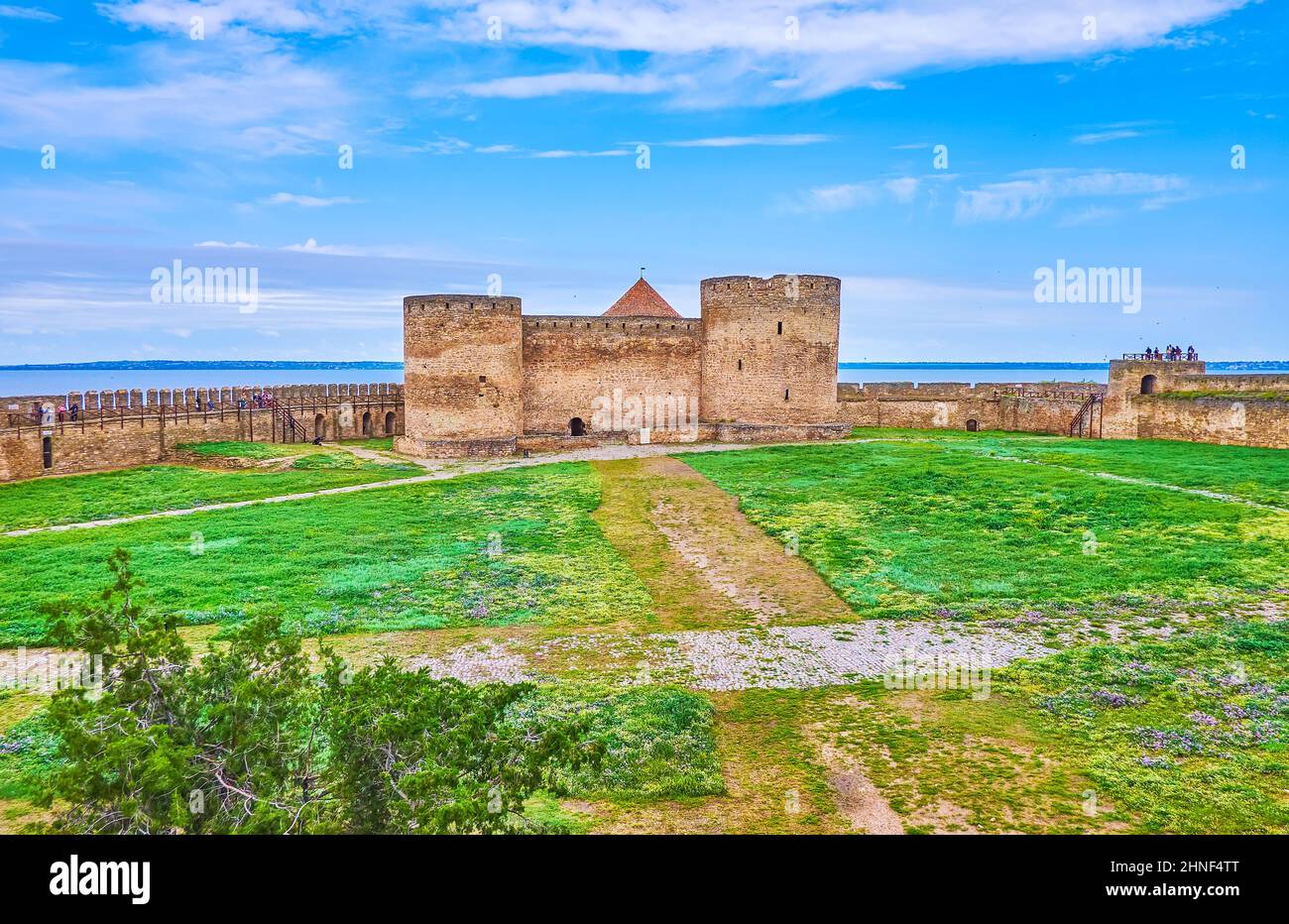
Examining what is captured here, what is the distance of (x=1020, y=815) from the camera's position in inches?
280

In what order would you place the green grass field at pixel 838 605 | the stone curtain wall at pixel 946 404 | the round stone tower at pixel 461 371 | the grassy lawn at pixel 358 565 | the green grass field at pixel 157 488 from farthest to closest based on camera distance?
the stone curtain wall at pixel 946 404
the round stone tower at pixel 461 371
the green grass field at pixel 157 488
the grassy lawn at pixel 358 565
the green grass field at pixel 838 605

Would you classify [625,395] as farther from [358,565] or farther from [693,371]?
[358,565]

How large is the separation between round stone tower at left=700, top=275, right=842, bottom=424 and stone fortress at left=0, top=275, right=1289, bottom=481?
0.05 meters

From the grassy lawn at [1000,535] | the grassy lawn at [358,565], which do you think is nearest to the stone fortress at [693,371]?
the grassy lawn at [1000,535]

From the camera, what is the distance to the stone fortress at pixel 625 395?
29391mm

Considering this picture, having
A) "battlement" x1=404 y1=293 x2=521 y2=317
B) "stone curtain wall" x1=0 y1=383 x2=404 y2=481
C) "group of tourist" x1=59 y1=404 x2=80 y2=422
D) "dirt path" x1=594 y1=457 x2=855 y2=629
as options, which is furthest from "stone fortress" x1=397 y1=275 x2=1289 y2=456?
"group of tourist" x1=59 y1=404 x2=80 y2=422

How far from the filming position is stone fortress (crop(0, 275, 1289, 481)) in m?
29.4

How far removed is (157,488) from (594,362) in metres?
15.3

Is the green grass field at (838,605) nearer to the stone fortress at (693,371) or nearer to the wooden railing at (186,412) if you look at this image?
the wooden railing at (186,412)

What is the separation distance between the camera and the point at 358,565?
1587 centimetres

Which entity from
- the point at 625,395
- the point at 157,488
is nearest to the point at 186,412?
the point at 157,488

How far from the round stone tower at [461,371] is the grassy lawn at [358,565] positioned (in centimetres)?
921
